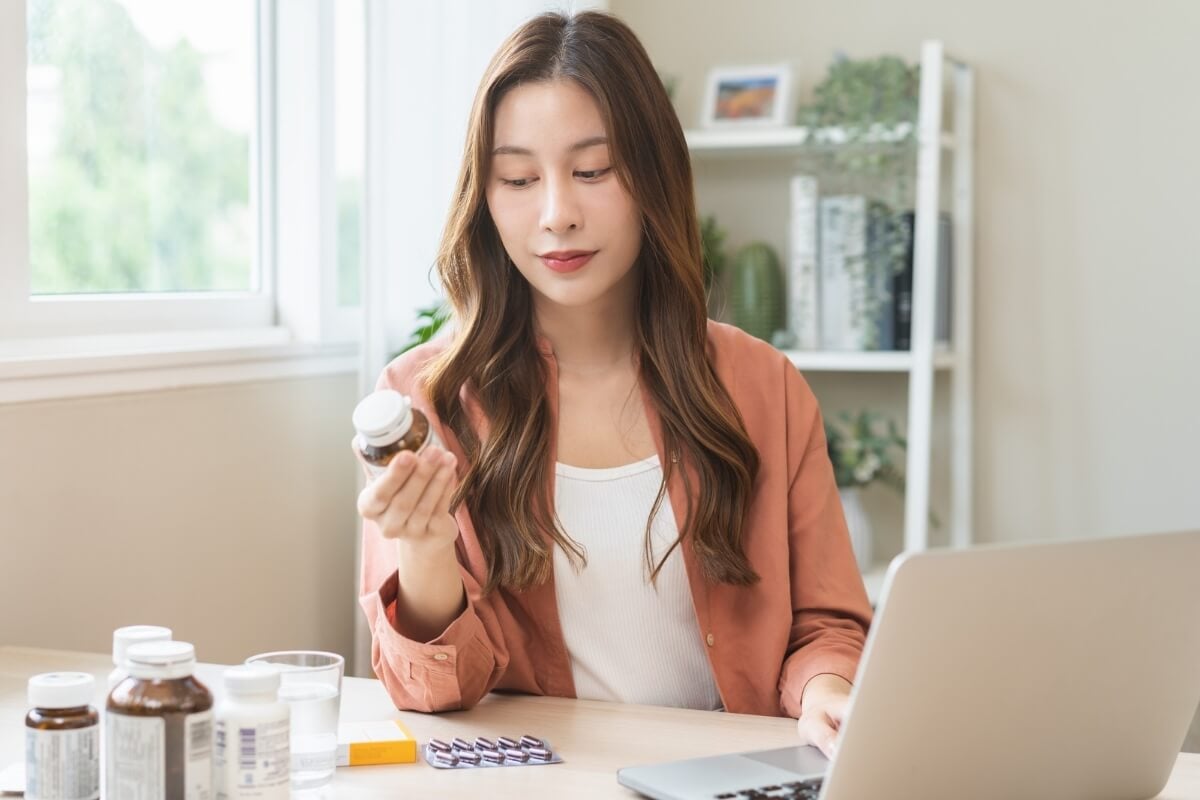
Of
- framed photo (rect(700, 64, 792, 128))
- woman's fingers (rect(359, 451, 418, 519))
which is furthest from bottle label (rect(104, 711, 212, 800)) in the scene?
framed photo (rect(700, 64, 792, 128))

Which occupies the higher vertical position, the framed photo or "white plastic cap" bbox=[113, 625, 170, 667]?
the framed photo

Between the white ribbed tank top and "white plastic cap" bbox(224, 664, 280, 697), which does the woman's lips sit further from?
"white plastic cap" bbox(224, 664, 280, 697)

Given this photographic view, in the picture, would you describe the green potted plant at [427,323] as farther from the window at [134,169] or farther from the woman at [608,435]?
the woman at [608,435]

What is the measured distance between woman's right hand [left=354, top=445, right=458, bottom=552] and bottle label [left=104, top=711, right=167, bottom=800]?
0.28 m

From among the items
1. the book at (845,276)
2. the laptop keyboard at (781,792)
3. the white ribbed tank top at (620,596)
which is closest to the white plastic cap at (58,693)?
the laptop keyboard at (781,792)

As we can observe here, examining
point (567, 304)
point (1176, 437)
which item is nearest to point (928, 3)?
point (1176, 437)

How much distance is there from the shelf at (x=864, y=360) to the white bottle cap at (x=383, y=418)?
169cm

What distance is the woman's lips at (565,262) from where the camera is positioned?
149 cm

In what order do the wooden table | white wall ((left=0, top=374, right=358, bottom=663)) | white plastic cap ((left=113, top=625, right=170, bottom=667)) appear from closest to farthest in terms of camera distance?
white plastic cap ((left=113, top=625, right=170, bottom=667))
the wooden table
white wall ((left=0, top=374, right=358, bottom=663))

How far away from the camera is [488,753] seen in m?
1.17

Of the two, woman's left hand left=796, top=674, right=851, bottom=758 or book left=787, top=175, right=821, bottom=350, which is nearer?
woman's left hand left=796, top=674, right=851, bottom=758

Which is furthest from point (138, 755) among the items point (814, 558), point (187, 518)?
point (187, 518)

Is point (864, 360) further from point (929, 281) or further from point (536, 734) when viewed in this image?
point (536, 734)

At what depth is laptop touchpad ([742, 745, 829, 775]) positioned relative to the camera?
1107 mm
